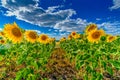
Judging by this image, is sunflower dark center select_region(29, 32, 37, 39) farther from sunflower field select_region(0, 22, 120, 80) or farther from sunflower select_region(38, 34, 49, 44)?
sunflower select_region(38, 34, 49, 44)

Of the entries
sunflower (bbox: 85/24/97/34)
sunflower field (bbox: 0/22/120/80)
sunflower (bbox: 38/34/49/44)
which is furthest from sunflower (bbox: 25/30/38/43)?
sunflower (bbox: 85/24/97/34)

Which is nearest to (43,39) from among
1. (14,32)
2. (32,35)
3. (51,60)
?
(32,35)

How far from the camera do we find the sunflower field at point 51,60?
143 inches

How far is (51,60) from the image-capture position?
500cm

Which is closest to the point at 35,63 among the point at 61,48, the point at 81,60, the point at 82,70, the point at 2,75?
the point at 81,60

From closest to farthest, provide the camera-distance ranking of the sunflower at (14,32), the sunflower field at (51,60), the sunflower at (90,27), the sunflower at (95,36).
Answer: the sunflower field at (51,60) → the sunflower at (14,32) → the sunflower at (95,36) → the sunflower at (90,27)

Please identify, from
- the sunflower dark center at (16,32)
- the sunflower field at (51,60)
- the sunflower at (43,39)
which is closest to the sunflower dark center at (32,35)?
the sunflower field at (51,60)

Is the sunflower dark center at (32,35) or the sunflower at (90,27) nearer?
the sunflower dark center at (32,35)

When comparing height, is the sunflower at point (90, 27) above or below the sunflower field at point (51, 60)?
above

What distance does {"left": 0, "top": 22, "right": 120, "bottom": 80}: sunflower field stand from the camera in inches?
143

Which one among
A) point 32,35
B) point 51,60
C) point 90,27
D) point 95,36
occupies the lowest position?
point 51,60

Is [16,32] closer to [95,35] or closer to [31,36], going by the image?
[31,36]

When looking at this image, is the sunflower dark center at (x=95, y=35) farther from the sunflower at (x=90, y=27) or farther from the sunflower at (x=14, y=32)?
the sunflower at (x=14, y=32)

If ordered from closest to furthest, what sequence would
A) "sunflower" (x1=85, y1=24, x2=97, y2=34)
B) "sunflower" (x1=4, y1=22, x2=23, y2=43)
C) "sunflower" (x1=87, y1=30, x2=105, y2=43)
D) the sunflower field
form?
the sunflower field < "sunflower" (x1=4, y1=22, x2=23, y2=43) < "sunflower" (x1=87, y1=30, x2=105, y2=43) < "sunflower" (x1=85, y1=24, x2=97, y2=34)
